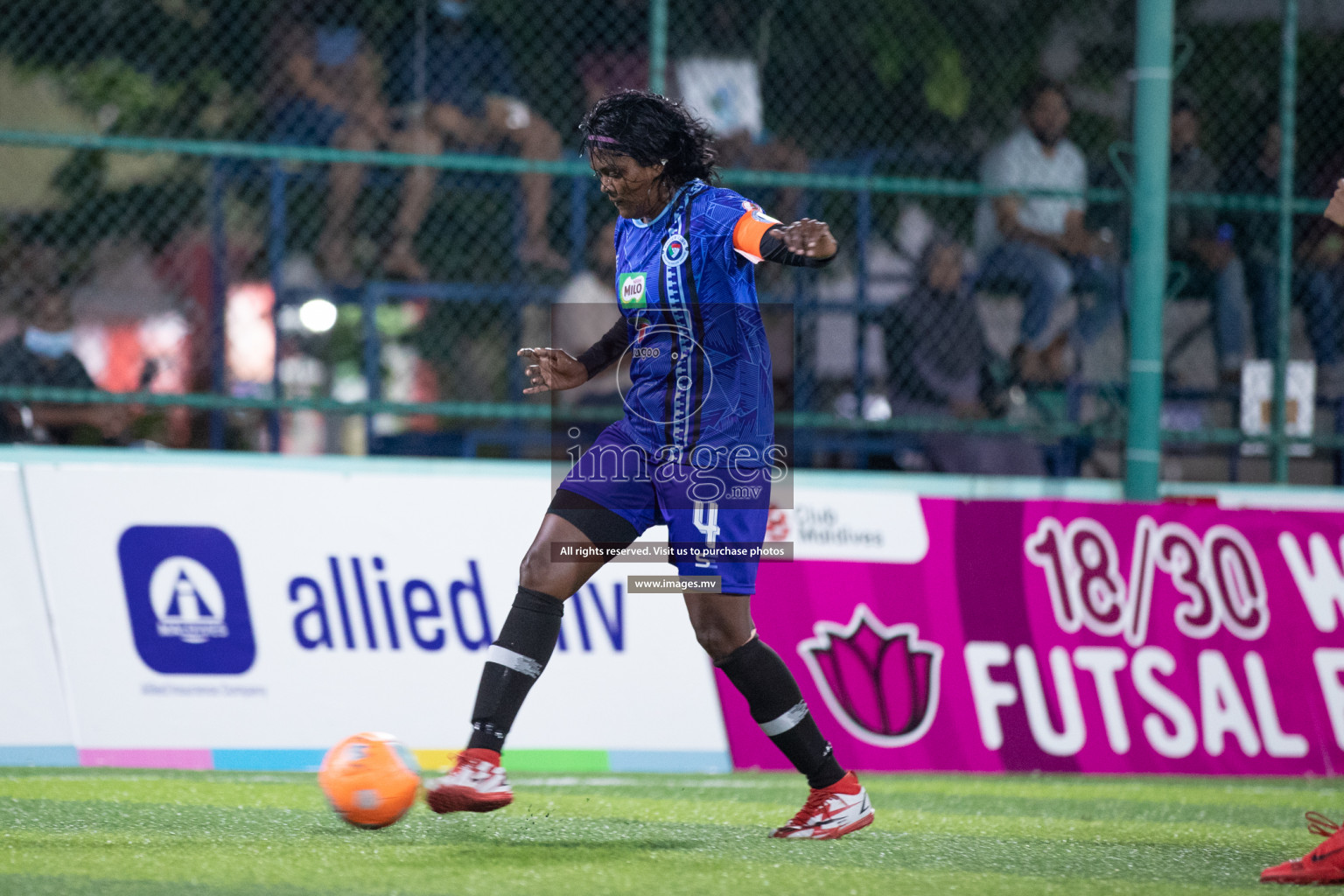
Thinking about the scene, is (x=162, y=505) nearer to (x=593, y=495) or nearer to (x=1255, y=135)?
(x=593, y=495)

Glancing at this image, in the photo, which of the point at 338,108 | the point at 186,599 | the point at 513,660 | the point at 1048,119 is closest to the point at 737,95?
the point at 1048,119

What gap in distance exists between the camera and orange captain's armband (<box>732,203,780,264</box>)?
4.39m

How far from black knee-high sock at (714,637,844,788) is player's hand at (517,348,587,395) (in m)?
1.03

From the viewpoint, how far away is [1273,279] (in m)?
8.77

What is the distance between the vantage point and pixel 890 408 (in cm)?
874

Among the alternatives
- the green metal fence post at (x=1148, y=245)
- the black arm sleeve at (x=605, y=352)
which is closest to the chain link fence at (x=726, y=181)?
the green metal fence post at (x=1148, y=245)

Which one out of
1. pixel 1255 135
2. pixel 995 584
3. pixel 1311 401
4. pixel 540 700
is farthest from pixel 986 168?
pixel 540 700

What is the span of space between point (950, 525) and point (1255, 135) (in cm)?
339

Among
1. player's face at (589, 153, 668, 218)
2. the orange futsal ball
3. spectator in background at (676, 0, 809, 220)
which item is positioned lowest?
the orange futsal ball

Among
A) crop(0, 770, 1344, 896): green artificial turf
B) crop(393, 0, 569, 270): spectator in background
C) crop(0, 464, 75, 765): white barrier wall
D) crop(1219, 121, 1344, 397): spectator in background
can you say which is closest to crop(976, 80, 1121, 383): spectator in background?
crop(1219, 121, 1344, 397): spectator in background

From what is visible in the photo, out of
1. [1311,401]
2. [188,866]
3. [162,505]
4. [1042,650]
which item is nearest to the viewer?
[188,866]

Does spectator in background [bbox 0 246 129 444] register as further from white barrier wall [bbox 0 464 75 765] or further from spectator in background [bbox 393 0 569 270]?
spectator in background [bbox 393 0 569 270]

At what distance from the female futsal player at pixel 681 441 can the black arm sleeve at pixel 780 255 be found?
0.17m

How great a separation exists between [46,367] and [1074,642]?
208 inches
